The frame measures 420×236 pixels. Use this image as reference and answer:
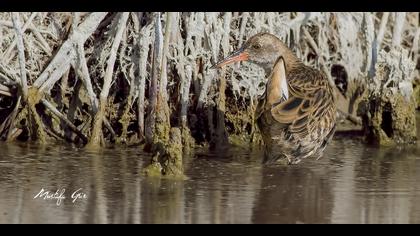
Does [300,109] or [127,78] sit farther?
[127,78]

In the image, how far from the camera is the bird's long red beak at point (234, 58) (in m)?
9.20

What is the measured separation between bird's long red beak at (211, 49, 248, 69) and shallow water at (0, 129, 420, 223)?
815 millimetres

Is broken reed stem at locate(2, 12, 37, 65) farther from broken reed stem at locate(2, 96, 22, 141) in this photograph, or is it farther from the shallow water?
the shallow water

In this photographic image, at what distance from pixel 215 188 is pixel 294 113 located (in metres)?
0.97

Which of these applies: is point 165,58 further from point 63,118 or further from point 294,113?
point 63,118

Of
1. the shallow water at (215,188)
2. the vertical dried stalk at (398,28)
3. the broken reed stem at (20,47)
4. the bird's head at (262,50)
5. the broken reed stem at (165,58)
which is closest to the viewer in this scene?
the shallow water at (215,188)

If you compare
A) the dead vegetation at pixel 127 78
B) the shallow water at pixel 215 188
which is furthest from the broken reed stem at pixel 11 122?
the shallow water at pixel 215 188

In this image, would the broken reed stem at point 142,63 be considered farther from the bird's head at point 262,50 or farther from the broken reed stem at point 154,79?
the bird's head at point 262,50

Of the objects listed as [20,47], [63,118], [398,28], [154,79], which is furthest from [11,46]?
[398,28]

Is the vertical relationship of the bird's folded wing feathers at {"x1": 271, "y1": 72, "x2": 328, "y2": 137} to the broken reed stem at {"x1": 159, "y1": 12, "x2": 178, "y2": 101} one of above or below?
below

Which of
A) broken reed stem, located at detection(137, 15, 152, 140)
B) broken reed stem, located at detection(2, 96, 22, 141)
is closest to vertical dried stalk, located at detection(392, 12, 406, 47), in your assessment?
broken reed stem, located at detection(137, 15, 152, 140)

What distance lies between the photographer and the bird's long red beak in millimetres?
9195

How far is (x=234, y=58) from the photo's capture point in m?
9.28
